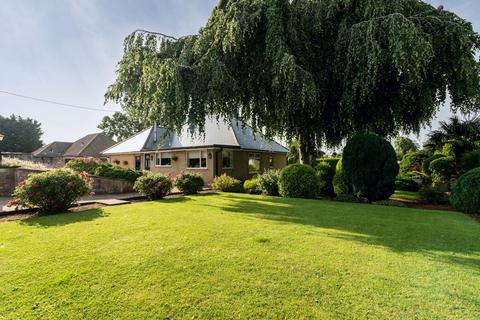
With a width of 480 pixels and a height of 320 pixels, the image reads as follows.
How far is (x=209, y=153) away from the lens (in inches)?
676

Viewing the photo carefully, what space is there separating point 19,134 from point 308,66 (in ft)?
181

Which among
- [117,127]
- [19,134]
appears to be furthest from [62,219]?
[19,134]

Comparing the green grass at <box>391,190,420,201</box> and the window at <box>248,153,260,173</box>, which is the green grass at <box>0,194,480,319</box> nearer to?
the green grass at <box>391,190,420,201</box>

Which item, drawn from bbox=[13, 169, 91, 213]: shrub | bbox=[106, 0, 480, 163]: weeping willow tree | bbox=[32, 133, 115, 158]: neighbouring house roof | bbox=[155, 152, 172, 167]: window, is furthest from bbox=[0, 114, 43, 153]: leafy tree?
→ bbox=[13, 169, 91, 213]: shrub

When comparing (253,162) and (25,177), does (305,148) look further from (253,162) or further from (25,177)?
(25,177)

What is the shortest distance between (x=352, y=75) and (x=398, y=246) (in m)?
6.76

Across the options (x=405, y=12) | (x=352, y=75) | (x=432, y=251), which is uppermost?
(x=405, y=12)

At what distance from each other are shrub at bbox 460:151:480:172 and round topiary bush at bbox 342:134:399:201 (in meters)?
3.88

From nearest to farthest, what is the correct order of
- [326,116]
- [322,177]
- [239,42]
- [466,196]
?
[466,196] → [239,42] → [326,116] → [322,177]

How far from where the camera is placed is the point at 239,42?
8914 mm

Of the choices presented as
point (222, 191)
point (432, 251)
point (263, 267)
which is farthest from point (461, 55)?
point (222, 191)

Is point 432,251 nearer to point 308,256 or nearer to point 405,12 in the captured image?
point 308,256

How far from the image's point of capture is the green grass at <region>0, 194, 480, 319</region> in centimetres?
242

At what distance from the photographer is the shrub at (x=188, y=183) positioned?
39.6 ft
